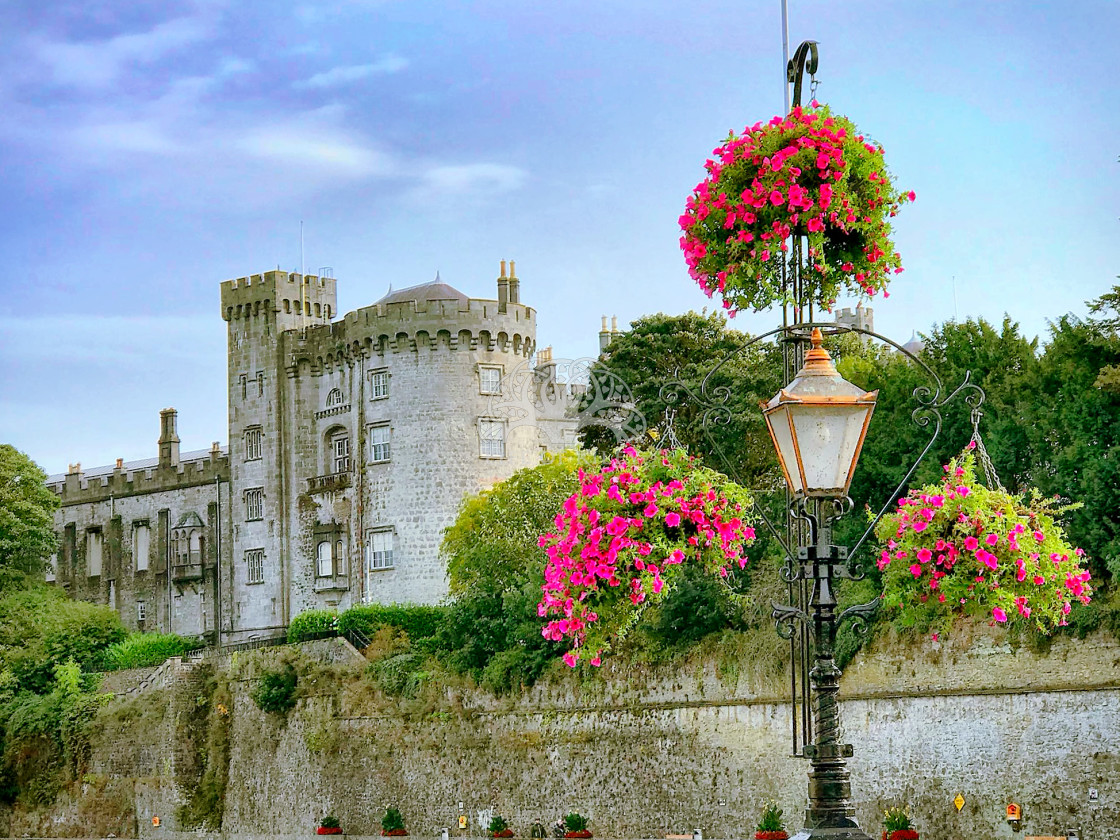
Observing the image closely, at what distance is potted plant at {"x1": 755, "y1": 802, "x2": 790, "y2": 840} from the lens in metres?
31.4

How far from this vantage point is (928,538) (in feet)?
40.1

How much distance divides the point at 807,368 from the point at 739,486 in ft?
7.10

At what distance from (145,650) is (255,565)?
15.3ft

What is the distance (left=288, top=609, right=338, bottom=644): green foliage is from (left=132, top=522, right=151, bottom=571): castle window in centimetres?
1529

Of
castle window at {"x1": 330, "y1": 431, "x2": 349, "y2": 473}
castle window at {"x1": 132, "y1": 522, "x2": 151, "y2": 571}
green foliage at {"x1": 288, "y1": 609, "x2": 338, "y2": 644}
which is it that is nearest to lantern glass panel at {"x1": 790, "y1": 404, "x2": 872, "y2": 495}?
green foliage at {"x1": 288, "y1": 609, "x2": 338, "y2": 644}

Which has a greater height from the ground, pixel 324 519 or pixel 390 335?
pixel 390 335

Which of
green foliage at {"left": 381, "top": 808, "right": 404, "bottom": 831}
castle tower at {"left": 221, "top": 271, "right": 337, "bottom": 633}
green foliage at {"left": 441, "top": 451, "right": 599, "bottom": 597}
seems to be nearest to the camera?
green foliage at {"left": 381, "top": 808, "right": 404, "bottom": 831}

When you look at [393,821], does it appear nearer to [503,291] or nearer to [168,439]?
[503,291]

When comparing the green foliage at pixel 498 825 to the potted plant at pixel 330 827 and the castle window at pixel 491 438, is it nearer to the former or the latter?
the potted plant at pixel 330 827

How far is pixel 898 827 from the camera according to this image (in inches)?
1160

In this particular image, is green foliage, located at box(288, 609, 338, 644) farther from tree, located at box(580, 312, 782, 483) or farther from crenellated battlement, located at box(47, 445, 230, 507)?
crenellated battlement, located at box(47, 445, 230, 507)

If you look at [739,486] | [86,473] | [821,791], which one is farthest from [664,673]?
[86,473]

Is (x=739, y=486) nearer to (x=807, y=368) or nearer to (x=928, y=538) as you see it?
(x=928, y=538)

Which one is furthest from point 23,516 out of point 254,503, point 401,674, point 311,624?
point 401,674
